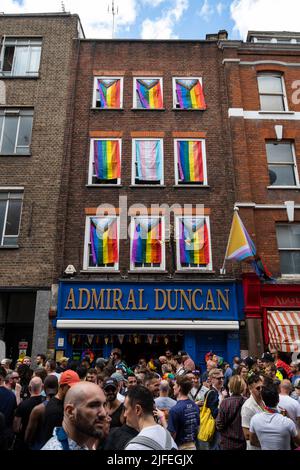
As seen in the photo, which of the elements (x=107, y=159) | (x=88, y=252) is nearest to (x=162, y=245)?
(x=88, y=252)

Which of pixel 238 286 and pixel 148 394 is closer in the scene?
pixel 148 394

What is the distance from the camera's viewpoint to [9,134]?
15.9m

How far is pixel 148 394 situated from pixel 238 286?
10594mm

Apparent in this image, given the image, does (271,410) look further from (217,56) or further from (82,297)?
(217,56)

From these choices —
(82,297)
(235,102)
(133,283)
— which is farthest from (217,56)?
(82,297)

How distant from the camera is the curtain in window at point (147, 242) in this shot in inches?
555

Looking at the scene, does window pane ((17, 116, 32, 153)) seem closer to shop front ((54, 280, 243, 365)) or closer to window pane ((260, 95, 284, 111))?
shop front ((54, 280, 243, 365))

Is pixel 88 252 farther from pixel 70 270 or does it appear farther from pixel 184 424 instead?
pixel 184 424

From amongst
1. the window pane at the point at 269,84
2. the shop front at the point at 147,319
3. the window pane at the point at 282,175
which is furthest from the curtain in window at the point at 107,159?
the window pane at the point at 269,84

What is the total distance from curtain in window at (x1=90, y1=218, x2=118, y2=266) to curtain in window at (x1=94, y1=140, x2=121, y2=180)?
2.07 metres

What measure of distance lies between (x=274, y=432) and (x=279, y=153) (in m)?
13.7

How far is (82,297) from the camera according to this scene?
43.3ft

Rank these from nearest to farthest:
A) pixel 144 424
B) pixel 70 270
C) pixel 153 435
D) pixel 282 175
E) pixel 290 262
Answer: pixel 153 435 < pixel 144 424 < pixel 70 270 < pixel 290 262 < pixel 282 175

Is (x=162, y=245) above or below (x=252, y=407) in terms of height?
above
